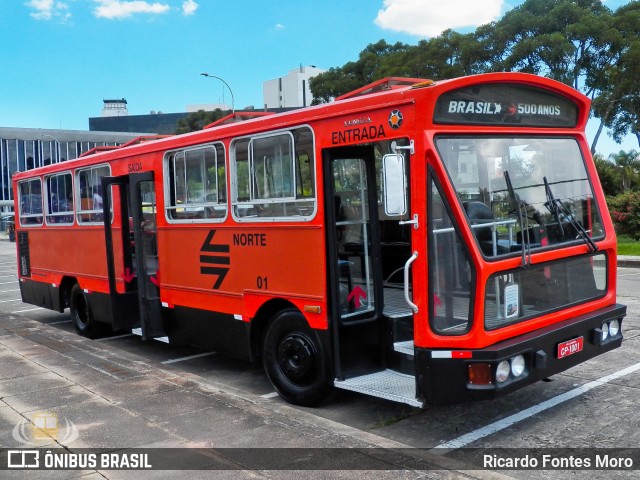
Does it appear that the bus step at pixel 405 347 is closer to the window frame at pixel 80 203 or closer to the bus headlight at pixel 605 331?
the bus headlight at pixel 605 331

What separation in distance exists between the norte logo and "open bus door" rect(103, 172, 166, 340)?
1.24 metres

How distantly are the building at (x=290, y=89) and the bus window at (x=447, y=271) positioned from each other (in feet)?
259

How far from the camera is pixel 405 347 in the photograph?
5.49 meters

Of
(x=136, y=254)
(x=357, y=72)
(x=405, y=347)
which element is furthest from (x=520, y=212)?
(x=357, y=72)

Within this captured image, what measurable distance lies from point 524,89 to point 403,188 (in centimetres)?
158

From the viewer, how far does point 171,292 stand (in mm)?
8023

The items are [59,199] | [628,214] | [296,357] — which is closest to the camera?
[296,357]

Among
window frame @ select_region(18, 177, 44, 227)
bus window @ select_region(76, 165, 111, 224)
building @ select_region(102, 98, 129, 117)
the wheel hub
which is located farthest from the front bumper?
building @ select_region(102, 98, 129, 117)

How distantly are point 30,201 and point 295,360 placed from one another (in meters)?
7.77

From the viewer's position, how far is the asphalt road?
5168 millimetres

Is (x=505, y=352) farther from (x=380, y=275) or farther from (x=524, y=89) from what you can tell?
(x=524, y=89)

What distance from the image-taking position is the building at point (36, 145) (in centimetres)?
6838

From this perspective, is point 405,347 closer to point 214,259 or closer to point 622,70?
point 214,259

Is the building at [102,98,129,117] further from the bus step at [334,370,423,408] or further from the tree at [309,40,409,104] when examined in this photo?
the bus step at [334,370,423,408]
